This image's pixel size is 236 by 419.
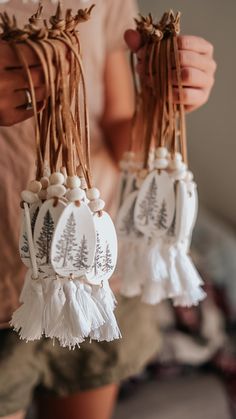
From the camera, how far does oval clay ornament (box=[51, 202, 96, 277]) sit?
0.42 meters

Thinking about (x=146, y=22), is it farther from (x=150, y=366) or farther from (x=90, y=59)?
(x=150, y=366)

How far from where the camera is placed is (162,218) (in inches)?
20.8

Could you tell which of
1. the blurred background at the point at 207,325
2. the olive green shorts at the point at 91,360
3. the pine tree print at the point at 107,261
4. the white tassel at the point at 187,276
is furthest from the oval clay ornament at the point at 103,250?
the blurred background at the point at 207,325

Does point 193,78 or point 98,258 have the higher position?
point 193,78

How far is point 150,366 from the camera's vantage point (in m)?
1.15

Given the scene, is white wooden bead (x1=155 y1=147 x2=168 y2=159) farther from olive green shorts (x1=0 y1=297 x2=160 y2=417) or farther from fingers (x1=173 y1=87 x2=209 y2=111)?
olive green shorts (x1=0 y1=297 x2=160 y2=417)

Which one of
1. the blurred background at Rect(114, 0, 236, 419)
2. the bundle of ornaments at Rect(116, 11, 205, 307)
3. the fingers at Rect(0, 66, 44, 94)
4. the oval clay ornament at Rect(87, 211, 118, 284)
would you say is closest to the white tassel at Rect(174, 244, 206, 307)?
the bundle of ornaments at Rect(116, 11, 205, 307)

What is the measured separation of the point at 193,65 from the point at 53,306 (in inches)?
9.1

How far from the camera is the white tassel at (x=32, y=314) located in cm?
43

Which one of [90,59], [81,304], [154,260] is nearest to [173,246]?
[154,260]

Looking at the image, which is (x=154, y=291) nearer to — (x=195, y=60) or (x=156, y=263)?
(x=156, y=263)

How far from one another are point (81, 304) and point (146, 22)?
241 mm

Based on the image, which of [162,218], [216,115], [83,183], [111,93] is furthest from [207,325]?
[83,183]

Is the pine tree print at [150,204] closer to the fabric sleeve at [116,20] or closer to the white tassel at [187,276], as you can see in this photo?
the white tassel at [187,276]
